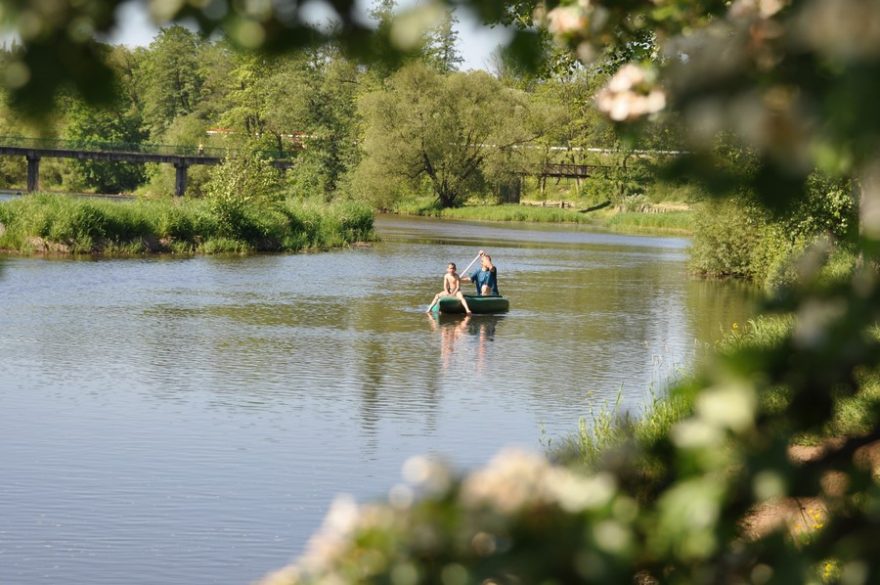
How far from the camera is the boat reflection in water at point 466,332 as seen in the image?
20336 millimetres

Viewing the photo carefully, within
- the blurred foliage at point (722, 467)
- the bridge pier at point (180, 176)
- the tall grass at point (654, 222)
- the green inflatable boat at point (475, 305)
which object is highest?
the bridge pier at point (180, 176)

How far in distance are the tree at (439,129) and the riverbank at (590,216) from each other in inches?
64.8

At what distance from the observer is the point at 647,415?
10.8 metres

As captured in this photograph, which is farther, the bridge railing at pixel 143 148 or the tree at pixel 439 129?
the bridge railing at pixel 143 148

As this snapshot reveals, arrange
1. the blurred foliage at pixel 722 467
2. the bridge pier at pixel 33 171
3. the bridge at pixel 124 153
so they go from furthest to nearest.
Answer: the bridge at pixel 124 153
the bridge pier at pixel 33 171
the blurred foliage at pixel 722 467

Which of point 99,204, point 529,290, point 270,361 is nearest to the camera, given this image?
point 270,361

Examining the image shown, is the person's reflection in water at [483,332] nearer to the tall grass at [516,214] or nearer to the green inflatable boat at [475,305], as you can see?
the green inflatable boat at [475,305]

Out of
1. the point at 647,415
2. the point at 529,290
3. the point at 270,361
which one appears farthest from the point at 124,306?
the point at 647,415

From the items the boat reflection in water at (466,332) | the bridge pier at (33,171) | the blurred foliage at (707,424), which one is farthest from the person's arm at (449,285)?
the bridge pier at (33,171)

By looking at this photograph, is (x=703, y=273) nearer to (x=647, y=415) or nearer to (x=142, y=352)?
(x=142, y=352)

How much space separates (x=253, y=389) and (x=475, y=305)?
374 inches

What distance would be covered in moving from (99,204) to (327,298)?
35.8 ft

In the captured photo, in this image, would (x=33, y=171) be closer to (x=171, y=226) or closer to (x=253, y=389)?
(x=171, y=226)

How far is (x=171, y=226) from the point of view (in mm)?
37219
